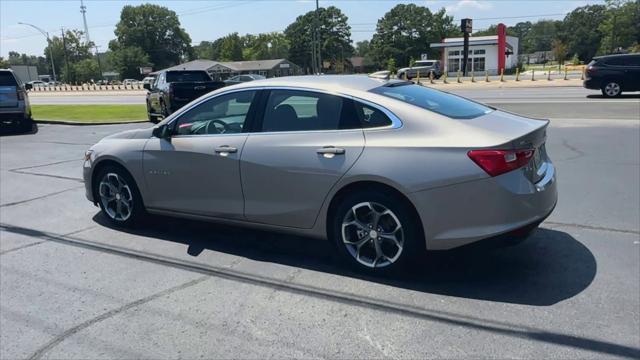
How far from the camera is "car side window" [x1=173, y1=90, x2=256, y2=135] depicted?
4777 millimetres

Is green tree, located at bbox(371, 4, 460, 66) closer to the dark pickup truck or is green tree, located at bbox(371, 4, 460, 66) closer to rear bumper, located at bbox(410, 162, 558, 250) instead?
the dark pickup truck

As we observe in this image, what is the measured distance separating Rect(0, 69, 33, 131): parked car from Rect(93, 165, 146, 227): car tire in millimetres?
11878

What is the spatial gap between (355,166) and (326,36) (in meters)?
120

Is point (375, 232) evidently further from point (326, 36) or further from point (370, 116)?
point (326, 36)

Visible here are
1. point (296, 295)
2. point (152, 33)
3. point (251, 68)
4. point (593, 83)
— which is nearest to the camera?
point (296, 295)

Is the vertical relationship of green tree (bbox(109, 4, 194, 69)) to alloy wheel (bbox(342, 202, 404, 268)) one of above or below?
above

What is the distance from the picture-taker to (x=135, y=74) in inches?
4643

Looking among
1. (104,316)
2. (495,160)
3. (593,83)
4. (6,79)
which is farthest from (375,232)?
(593,83)

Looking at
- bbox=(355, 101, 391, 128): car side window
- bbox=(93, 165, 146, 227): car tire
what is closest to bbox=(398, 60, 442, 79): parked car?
bbox=(93, 165, 146, 227): car tire

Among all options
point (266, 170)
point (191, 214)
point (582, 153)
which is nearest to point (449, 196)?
point (266, 170)

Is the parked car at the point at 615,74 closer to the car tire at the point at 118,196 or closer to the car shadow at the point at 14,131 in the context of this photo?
the car tire at the point at 118,196

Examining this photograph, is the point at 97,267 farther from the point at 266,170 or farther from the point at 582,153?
the point at 582,153

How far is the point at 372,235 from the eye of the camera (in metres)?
4.11

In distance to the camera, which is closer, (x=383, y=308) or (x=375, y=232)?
(x=383, y=308)
